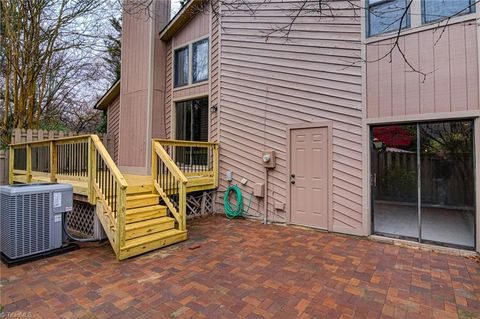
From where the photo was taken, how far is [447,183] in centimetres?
406

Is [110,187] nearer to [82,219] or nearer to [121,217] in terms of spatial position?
[121,217]

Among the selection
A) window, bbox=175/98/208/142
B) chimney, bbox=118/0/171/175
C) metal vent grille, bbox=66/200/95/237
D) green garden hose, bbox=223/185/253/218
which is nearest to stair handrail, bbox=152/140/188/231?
metal vent grille, bbox=66/200/95/237

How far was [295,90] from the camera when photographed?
542 centimetres

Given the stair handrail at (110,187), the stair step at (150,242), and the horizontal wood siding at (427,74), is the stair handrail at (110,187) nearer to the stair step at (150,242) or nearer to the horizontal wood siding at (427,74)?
the stair step at (150,242)

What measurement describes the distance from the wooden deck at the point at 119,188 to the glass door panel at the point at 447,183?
12.7ft

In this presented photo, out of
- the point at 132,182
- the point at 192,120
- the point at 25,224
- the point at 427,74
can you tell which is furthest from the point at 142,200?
the point at 427,74

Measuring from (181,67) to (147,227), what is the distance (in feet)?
16.3

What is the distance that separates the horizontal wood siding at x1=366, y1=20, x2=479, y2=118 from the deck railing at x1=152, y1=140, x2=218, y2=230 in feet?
11.4

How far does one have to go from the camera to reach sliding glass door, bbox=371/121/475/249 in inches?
157

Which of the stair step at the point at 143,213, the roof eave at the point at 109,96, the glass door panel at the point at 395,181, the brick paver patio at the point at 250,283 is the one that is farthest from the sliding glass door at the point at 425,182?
the roof eave at the point at 109,96

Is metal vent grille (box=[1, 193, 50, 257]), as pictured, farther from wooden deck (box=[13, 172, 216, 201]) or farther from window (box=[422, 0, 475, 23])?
window (box=[422, 0, 475, 23])

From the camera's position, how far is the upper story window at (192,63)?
7008 mm

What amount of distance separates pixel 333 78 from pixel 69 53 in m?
10.3

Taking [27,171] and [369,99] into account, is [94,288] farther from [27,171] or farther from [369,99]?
[369,99]
